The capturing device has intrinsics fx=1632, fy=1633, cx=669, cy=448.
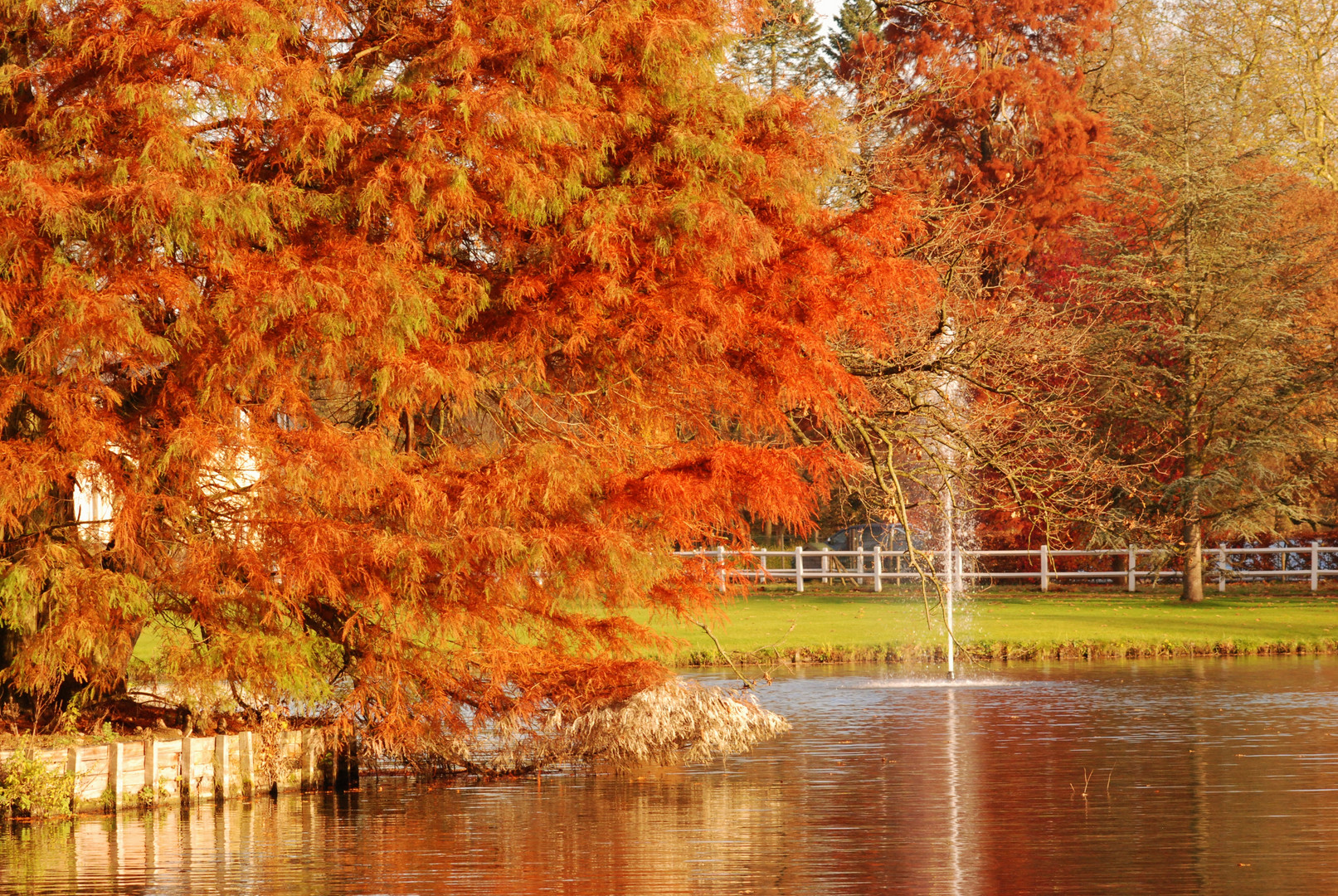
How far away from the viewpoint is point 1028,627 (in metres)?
23.8

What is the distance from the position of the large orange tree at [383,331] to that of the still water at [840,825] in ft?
4.64

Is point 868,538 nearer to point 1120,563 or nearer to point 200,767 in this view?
point 1120,563

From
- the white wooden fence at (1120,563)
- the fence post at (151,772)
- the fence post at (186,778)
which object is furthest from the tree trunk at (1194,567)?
the fence post at (151,772)

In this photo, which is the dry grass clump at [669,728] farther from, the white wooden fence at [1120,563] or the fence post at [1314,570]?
the fence post at [1314,570]

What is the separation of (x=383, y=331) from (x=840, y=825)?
4.49 metres

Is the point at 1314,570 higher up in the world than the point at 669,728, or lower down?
higher up

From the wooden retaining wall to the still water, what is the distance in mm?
339

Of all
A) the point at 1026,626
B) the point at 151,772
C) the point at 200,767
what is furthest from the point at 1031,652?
the point at 151,772

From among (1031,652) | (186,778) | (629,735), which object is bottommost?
(186,778)

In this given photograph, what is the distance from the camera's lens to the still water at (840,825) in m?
8.39

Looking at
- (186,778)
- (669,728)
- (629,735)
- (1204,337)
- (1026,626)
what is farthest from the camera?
(1204,337)

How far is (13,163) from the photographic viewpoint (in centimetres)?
1076

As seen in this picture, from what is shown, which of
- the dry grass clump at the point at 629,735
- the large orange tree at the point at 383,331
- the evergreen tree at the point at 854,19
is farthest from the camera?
the evergreen tree at the point at 854,19

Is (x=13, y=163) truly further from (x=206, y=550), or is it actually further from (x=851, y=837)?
(x=851, y=837)
